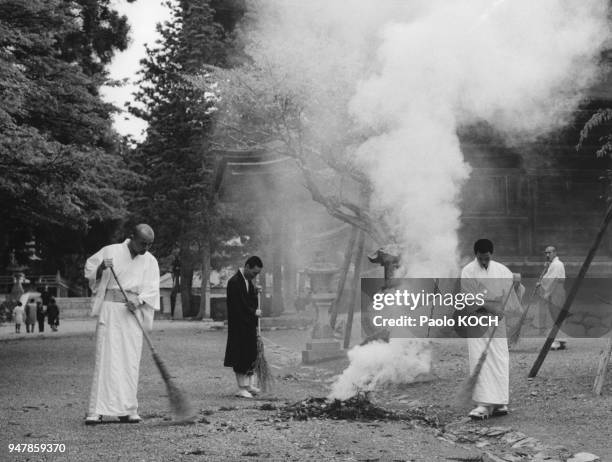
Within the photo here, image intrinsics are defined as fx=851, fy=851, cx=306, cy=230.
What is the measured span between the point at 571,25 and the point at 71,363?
10782 millimetres

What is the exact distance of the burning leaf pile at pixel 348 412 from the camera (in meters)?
8.19

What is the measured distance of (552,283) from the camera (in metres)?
14.1

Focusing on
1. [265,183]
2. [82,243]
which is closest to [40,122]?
[265,183]

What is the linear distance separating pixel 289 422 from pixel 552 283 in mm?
7490

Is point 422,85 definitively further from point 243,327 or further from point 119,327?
point 119,327

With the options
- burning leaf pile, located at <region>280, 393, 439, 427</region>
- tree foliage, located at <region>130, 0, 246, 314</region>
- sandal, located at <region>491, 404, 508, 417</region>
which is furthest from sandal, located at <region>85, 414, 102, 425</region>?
tree foliage, located at <region>130, 0, 246, 314</region>

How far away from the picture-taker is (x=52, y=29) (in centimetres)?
1630

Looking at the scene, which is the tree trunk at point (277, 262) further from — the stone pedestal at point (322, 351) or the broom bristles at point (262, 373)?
the broom bristles at point (262, 373)

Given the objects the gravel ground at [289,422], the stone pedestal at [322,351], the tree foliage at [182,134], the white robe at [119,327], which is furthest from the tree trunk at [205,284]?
the white robe at [119,327]

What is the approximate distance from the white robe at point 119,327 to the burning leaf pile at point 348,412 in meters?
1.57

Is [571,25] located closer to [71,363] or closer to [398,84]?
[398,84]

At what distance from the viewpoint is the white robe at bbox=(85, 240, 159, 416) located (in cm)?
814

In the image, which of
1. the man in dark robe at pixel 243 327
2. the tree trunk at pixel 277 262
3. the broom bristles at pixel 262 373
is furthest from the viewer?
the tree trunk at pixel 277 262

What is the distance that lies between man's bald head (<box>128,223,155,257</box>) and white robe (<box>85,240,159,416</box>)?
0.07 meters
